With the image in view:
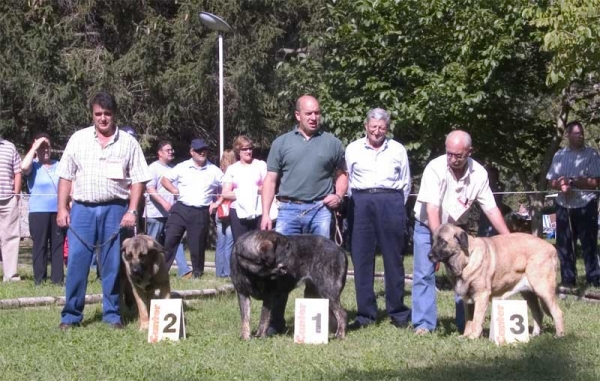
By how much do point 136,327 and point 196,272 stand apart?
4681 mm

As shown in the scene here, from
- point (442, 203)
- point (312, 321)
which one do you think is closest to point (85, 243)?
point (312, 321)

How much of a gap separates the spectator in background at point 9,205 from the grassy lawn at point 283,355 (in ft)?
11.0

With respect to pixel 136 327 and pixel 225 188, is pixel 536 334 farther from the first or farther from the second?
pixel 225 188

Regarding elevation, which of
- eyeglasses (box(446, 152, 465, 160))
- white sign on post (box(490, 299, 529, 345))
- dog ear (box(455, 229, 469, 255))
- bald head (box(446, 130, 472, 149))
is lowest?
white sign on post (box(490, 299, 529, 345))

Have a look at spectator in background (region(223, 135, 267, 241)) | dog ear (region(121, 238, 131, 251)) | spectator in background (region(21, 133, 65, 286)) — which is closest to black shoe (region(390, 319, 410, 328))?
dog ear (region(121, 238, 131, 251))

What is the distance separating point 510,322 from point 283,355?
1.91 m

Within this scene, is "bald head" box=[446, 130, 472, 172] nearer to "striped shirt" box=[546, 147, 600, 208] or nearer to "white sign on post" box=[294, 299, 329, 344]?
"white sign on post" box=[294, 299, 329, 344]

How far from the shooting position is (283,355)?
291 inches

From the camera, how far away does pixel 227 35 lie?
2323cm

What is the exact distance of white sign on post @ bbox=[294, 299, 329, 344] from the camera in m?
7.91

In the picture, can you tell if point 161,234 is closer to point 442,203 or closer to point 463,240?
point 442,203

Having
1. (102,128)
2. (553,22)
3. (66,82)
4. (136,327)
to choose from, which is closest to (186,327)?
(136,327)

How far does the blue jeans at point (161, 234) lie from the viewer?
14.0 meters

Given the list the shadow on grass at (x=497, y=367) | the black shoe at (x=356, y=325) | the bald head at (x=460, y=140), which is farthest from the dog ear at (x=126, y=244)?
the bald head at (x=460, y=140)
